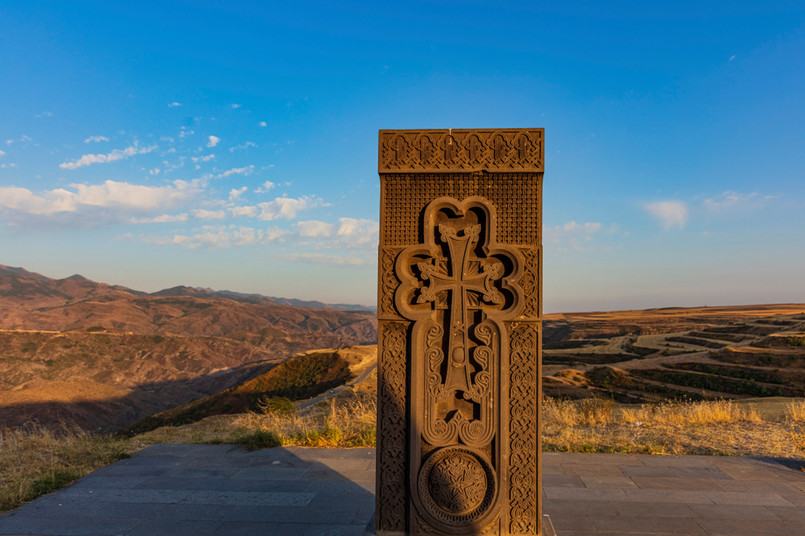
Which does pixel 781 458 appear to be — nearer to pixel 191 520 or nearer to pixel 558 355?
pixel 191 520

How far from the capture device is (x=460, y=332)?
3.74 metres

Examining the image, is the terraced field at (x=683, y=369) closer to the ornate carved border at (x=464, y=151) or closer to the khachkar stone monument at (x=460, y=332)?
the khachkar stone monument at (x=460, y=332)

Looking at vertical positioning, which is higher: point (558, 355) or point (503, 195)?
point (503, 195)

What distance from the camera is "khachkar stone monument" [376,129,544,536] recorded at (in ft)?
11.8

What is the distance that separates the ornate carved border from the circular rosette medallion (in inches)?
93.6

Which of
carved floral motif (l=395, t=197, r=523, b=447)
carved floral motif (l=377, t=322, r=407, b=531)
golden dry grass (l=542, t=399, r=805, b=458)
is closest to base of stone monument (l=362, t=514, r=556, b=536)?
carved floral motif (l=377, t=322, r=407, b=531)

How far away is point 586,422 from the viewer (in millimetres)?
8805

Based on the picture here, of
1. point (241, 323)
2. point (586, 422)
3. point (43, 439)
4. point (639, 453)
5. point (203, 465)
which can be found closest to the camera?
point (203, 465)

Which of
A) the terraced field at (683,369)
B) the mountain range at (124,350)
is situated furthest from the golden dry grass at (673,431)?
the mountain range at (124,350)

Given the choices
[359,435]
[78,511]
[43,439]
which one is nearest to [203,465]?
[78,511]

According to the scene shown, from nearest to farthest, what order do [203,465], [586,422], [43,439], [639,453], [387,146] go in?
[387,146]
[203,465]
[639,453]
[43,439]
[586,422]

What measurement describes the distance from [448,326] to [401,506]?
1530 mm

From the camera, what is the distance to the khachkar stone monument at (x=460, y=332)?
3.59 metres

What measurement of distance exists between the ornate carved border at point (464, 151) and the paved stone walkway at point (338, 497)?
131 inches
